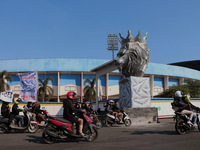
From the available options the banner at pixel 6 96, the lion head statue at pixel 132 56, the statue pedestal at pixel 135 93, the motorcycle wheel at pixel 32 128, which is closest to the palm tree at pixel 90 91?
the statue pedestal at pixel 135 93

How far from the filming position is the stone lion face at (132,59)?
597 inches

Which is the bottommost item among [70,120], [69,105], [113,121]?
[113,121]

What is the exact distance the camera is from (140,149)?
20.0 feet

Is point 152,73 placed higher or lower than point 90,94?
higher

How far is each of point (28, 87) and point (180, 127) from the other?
15352mm

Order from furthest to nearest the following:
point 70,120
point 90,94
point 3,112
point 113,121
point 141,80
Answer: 1. point 90,94
2. point 141,80
3. point 113,121
4. point 3,112
5. point 70,120

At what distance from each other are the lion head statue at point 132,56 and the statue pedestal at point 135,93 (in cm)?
52

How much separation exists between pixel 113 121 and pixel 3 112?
6247 millimetres

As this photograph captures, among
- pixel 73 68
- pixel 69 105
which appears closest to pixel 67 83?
pixel 73 68

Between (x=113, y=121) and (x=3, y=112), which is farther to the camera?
(x=113, y=121)

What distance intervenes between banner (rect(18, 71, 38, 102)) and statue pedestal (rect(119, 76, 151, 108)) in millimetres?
8902

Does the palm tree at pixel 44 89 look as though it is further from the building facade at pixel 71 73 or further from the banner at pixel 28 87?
the banner at pixel 28 87

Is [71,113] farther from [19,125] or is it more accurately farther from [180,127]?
[19,125]

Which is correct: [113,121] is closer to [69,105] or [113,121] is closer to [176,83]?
[69,105]
